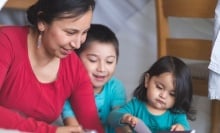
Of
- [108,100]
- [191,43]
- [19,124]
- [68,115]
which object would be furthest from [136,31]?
[19,124]

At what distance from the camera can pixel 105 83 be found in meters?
1.41

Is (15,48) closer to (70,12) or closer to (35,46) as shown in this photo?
(35,46)

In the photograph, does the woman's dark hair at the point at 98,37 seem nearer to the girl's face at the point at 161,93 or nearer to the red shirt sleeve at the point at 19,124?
the girl's face at the point at 161,93

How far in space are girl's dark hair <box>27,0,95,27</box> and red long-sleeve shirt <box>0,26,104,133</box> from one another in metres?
0.08

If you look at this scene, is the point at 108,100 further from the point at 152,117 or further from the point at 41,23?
the point at 41,23

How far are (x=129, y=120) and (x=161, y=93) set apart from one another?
0.15 meters

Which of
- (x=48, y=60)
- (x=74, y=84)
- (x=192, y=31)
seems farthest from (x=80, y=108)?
(x=192, y=31)

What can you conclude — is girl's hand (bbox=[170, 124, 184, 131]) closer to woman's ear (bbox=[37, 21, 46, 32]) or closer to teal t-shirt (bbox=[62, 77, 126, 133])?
teal t-shirt (bbox=[62, 77, 126, 133])

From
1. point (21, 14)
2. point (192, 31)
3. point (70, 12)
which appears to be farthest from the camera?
point (192, 31)

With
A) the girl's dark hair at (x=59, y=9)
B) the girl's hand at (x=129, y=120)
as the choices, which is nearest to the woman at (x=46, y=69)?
the girl's dark hair at (x=59, y=9)

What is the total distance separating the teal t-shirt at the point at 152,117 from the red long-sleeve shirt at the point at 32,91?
85 millimetres

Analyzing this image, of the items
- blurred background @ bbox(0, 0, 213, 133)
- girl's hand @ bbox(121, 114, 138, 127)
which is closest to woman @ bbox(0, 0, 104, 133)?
girl's hand @ bbox(121, 114, 138, 127)

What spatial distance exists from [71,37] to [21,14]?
3.17 feet

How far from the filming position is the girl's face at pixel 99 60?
1.34 m
